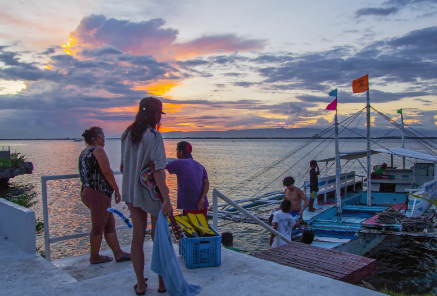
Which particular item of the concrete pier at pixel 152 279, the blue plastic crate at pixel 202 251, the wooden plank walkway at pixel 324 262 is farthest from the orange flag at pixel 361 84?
the blue plastic crate at pixel 202 251

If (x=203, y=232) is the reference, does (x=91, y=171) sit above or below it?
above

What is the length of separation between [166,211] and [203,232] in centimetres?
112

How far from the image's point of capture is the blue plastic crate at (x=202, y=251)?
3.96 m

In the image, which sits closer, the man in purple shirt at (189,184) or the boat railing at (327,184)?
the man in purple shirt at (189,184)

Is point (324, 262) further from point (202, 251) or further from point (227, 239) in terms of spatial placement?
point (227, 239)

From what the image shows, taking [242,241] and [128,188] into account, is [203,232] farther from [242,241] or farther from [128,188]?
[242,241]

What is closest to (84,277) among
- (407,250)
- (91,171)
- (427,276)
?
(91,171)

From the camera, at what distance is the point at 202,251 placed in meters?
3.99

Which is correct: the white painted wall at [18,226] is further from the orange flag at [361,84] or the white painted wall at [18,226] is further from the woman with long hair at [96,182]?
the orange flag at [361,84]

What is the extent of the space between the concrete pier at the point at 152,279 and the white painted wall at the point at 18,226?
0.19 m

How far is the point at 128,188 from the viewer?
335 cm

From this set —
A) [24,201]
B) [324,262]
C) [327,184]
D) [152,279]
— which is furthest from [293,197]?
[24,201]

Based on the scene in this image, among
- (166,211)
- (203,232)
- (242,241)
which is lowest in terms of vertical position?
(242,241)

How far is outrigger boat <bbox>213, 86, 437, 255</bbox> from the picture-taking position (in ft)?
38.4
